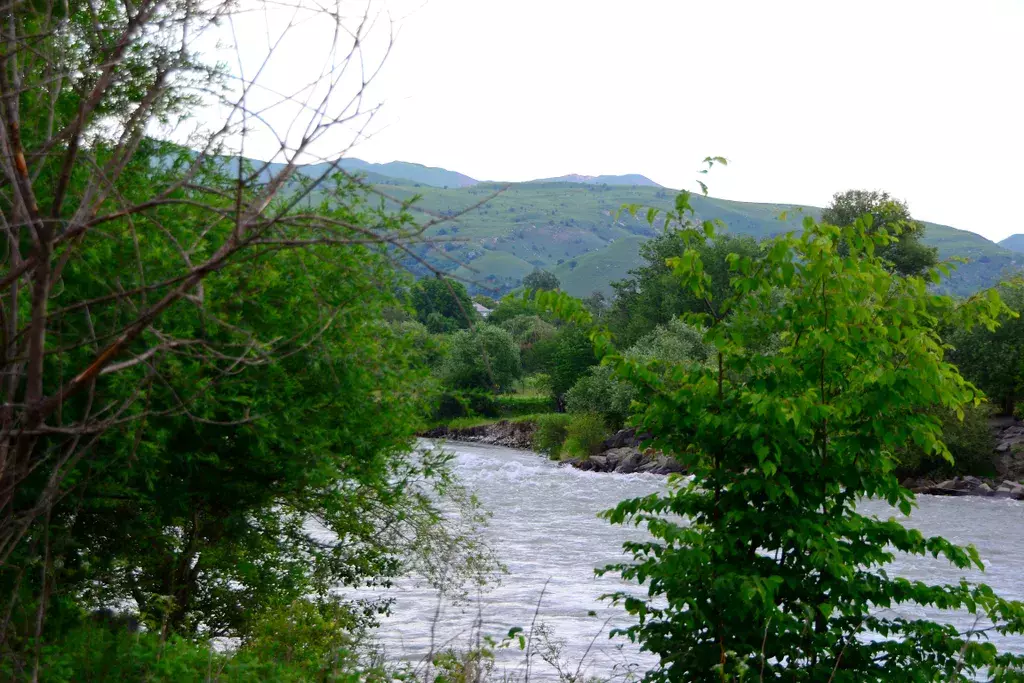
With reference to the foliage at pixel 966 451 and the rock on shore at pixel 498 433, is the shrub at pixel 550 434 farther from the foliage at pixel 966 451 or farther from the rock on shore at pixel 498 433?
the foliage at pixel 966 451

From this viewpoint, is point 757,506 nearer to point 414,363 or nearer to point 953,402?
point 953,402

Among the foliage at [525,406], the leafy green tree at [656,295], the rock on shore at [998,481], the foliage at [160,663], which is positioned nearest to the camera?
the foliage at [160,663]

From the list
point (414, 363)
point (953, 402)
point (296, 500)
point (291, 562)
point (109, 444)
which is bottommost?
point (291, 562)

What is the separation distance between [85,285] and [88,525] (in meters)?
2.25

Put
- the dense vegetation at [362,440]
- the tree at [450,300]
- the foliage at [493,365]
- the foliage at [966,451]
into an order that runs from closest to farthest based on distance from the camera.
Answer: the tree at [450,300] → the dense vegetation at [362,440] → the foliage at [966,451] → the foliage at [493,365]

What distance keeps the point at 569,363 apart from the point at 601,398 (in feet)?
35.2

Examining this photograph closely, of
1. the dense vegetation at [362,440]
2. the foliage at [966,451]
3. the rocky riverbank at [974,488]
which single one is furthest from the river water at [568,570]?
the foliage at [966,451]

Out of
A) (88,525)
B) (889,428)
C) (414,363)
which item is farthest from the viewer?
(414,363)

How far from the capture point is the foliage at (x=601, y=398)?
5279 centimetres

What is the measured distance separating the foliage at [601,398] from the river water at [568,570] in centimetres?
1120

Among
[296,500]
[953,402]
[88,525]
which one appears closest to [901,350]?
[953,402]

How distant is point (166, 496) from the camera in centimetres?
843

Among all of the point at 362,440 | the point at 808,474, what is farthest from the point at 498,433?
the point at 808,474

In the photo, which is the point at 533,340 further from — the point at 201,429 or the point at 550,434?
the point at 201,429
